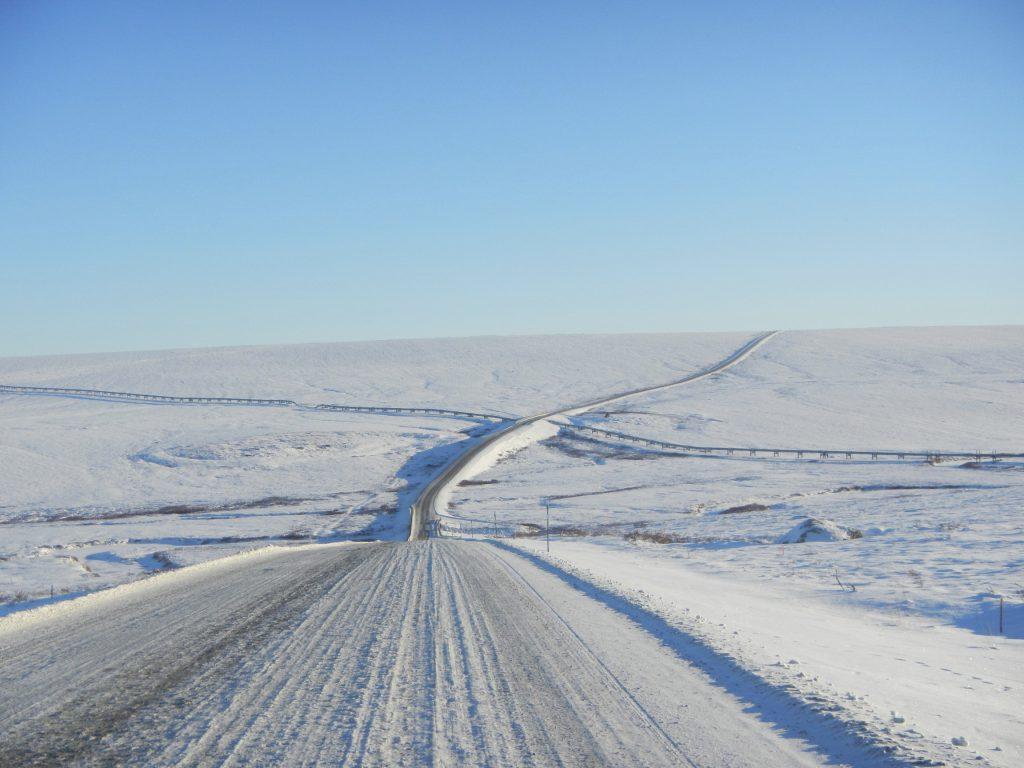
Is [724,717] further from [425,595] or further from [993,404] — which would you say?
[993,404]

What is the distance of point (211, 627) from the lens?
10273mm

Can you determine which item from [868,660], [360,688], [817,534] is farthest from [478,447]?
[360,688]

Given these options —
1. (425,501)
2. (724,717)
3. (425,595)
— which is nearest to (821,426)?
(425,501)

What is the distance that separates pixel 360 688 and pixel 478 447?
172ft

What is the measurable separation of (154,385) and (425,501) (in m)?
69.3

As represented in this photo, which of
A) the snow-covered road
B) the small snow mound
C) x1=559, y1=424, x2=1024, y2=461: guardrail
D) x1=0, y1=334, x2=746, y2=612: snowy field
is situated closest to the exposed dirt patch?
the small snow mound

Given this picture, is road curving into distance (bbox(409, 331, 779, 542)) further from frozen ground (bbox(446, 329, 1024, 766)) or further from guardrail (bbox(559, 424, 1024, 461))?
guardrail (bbox(559, 424, 1024, 461))

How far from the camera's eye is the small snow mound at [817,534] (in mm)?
23438

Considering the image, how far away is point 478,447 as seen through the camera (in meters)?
59.7

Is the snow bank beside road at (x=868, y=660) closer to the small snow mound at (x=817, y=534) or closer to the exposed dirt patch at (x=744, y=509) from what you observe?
the small snow mound at (x=817, y=534)

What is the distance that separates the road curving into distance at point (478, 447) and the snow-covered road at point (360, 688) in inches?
832

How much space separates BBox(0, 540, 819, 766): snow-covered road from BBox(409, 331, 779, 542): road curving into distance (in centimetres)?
2113

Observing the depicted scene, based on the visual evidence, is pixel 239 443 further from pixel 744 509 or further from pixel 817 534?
pixel 817 534

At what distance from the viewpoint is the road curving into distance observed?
127 ft
